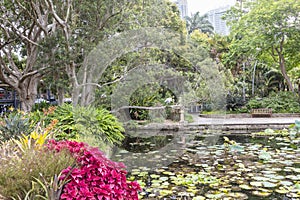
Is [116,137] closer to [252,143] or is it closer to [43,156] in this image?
[252,143]

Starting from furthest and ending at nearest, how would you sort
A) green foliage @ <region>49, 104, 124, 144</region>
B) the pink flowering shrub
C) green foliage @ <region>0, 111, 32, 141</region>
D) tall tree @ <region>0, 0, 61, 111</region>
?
tall tree @ <region>0, 0, 61, 111</region> < green foliage @ <region>49, 104, 124, 144</region> < green foliage @ <region>0, 111, 32, 141</region> < the pink flowering shrub

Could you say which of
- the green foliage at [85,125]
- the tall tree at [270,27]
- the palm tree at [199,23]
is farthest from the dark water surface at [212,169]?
the palm tree at [199,23]

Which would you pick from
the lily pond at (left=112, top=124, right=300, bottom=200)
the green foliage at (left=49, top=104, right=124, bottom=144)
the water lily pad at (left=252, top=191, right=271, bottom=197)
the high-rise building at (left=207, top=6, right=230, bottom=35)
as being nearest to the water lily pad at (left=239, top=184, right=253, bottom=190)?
the lily pond at (left=112, top=124, right=300, bottom=200)

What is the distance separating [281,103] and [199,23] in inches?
831

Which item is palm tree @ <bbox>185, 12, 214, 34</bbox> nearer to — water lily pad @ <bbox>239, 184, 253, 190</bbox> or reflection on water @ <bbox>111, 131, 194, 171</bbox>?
reflection on water @ <bbox>111, 131, 194, 171</bbox>

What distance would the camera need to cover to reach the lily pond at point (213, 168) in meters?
3.22

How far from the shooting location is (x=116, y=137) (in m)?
5.65

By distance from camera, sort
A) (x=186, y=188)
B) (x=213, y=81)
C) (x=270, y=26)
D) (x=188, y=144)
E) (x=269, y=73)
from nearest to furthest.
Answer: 1. (x=186, y=188)
2. (x=188, y=144)
3. (x=213, y=81)
4. (x=270, y=26)
5. (x=269, y=73)

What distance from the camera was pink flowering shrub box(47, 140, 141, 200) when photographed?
5.80 ft

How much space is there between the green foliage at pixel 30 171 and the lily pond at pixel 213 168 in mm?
1417

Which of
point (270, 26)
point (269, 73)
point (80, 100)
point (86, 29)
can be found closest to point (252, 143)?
point (80, 100)

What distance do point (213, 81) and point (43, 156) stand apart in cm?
736

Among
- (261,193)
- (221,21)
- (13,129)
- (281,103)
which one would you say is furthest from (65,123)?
(221,21)

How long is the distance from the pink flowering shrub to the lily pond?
1257mm
